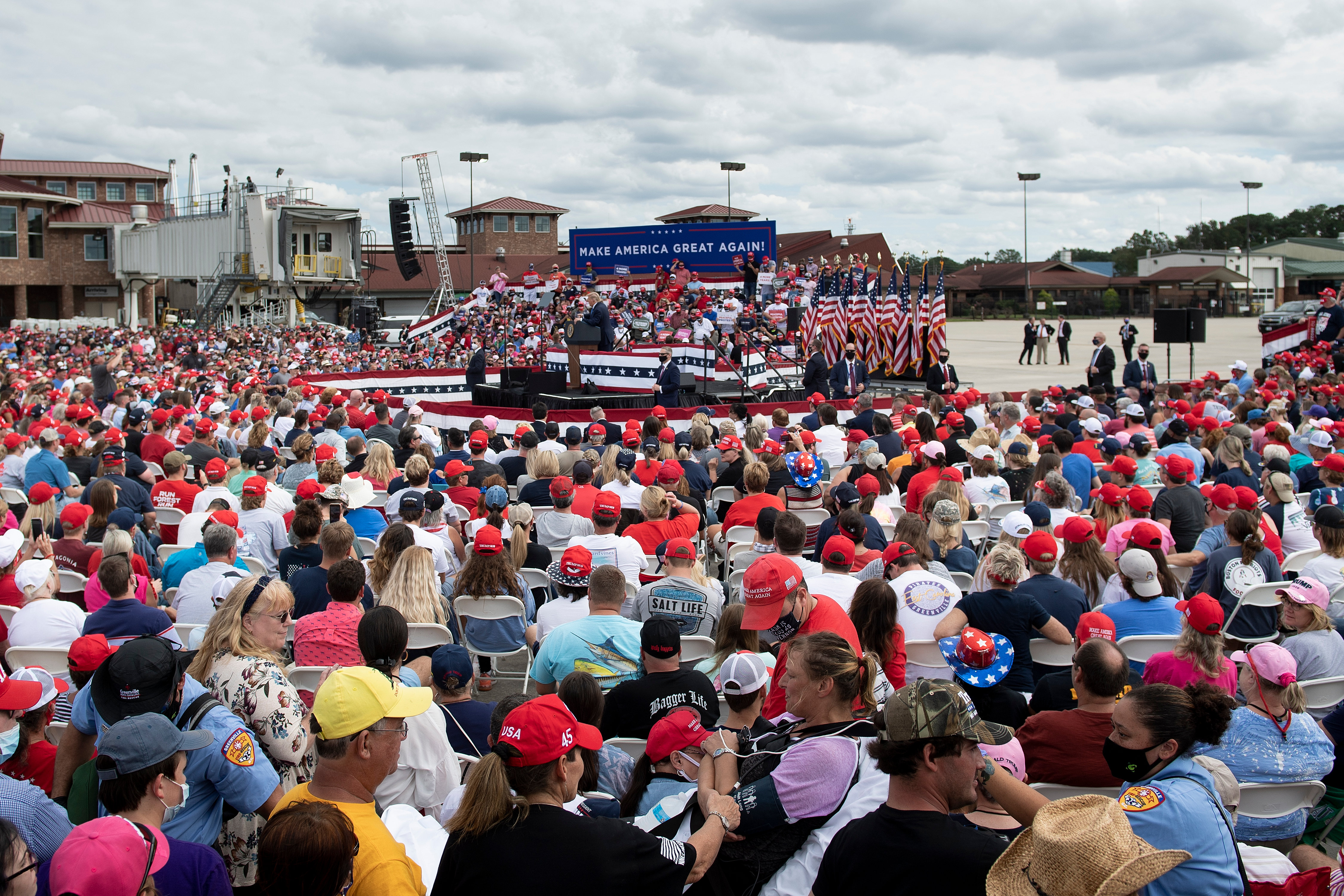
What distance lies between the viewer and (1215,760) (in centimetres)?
326

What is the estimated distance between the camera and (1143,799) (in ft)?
9.27

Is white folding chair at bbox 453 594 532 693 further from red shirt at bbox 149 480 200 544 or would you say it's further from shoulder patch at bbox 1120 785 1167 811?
shoulder patch at bbox 1120 785 1167 811

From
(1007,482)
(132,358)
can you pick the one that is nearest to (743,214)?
(132,358)

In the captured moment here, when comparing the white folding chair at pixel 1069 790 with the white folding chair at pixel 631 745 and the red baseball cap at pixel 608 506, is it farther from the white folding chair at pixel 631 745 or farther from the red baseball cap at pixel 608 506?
the red baseball cap at pixel 608 506

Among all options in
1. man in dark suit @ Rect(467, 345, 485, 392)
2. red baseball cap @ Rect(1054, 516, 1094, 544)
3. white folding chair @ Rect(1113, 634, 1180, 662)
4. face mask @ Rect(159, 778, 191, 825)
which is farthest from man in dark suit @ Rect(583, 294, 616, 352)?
face mask @ Rect(159, 778, 191, 825)

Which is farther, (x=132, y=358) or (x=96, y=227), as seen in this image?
(x=96, y=227)

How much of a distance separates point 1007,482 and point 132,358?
1018 inches

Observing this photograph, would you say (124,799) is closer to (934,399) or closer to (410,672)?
(410,672)

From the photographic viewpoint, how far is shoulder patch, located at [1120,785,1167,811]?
9.23 ft

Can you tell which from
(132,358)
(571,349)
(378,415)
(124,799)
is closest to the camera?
(124,799)

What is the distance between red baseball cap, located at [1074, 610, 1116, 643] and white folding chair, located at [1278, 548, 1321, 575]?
2.73m

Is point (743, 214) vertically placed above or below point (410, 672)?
above

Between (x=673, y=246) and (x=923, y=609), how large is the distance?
30.8 meters

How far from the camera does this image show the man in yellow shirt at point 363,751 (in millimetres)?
2846
